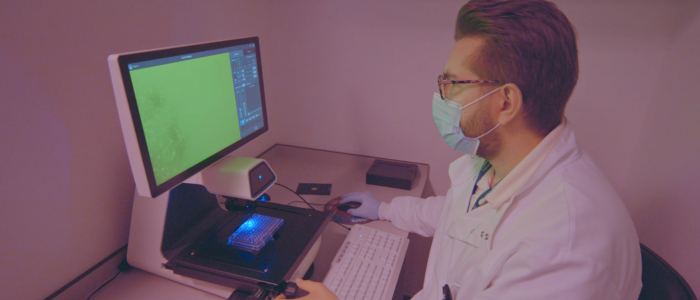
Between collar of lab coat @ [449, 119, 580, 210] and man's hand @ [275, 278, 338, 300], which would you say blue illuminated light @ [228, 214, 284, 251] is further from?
collar of lab coat @ [449, 119, 580, 210]

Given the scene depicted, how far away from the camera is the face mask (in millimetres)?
925

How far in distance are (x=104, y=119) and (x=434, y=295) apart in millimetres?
1035

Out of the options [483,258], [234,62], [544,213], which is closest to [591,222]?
[544,213]

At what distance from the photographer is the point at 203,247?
35.8 inches

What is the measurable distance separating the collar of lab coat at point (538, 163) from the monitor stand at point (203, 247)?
0.49 metres

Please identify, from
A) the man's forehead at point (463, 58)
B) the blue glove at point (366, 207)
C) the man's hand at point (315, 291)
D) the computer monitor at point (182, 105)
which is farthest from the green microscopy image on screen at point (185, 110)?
the man's forehead at point (463, 58)

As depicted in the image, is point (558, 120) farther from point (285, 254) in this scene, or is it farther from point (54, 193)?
point (54, 193)

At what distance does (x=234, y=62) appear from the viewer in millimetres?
1003

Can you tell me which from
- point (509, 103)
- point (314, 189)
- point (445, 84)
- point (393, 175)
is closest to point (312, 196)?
point (314, 189)

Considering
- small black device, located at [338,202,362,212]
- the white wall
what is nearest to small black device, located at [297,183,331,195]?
small black device, located at [338,202,362,212]

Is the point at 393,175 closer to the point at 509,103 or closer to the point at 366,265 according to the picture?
the point at 366,265

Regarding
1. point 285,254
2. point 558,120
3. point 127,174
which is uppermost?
point 558,120

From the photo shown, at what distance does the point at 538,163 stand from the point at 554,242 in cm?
22

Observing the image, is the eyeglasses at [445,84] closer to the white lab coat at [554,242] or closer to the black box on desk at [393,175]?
the white lab coat at [554,242]
